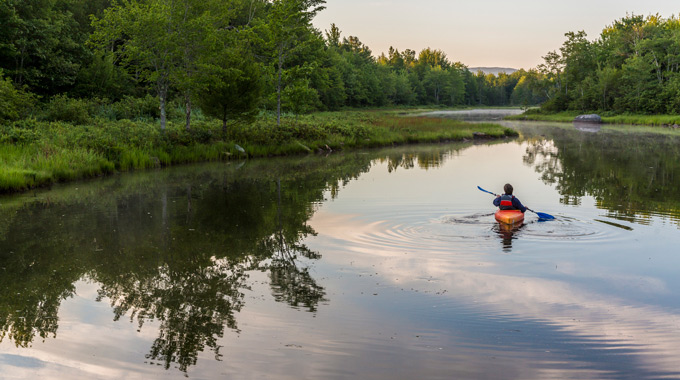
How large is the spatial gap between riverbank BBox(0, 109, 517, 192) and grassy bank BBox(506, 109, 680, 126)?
37638 mm

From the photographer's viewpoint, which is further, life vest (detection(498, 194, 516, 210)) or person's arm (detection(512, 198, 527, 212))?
person's arm (detection(512, 198, 527, 212))

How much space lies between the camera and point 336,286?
8391 mm

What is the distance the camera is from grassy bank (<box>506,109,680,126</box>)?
6312cm

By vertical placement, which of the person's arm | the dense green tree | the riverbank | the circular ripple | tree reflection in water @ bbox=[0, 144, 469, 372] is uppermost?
the dense green tree

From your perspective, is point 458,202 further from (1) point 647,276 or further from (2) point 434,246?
(1) point 647,276

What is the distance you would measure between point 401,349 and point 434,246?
4947 mm

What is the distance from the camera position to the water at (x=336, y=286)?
587 centimetres

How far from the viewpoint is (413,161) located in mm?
28953

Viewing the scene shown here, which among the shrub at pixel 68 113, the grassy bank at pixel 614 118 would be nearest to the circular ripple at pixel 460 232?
the shrub at pixel 68 113

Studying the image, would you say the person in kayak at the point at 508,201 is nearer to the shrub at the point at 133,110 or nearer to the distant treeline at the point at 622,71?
the shrub at the point at 133,110

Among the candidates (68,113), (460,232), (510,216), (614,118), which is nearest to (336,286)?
(460,232)

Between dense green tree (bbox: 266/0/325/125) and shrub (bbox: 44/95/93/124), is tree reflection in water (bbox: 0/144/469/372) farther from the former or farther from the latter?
dense green tree (bbox: 266/0/325/125)

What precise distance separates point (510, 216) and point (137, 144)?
18151 millimetres

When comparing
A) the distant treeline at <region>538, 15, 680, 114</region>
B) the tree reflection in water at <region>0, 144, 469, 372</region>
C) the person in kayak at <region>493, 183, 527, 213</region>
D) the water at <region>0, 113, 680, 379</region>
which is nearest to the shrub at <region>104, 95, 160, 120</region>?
the tree reflection in water at <region>0, 144, 469, 372</region>
